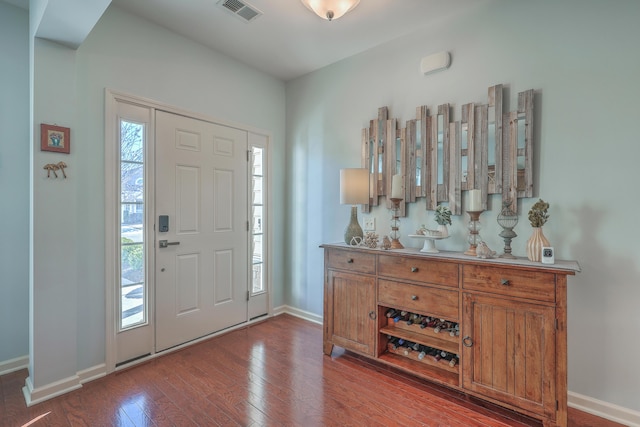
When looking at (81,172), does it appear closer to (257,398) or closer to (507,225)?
(257,398)

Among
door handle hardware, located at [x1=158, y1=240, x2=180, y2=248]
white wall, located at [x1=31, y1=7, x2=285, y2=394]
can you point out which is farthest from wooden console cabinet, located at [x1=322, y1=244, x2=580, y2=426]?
white wall, located at [x1=31, y1=7, x2=285, y2=394]

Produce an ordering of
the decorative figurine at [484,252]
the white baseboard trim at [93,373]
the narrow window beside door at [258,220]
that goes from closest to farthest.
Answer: the decorative figurine at [484,252], the white baseboard trim at [93,373], the narrow window beside door at [258,220]

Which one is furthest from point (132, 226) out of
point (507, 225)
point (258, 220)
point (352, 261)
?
point (507, 225)

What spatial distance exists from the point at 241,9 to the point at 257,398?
9.33 feet

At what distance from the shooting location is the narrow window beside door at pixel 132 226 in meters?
2.49

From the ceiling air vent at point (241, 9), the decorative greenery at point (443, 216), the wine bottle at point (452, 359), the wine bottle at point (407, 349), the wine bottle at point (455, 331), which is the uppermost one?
the ceiling air vent at point (241, 9)

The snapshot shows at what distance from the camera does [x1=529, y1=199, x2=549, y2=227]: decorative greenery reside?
1.92m

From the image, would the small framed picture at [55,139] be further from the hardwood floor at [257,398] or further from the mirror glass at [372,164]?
the mirror glass at [372,164]

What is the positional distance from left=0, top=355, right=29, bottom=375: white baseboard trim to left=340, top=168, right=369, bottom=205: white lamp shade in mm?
2835

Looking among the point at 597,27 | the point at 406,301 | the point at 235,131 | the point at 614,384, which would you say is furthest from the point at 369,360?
the point at 597,27

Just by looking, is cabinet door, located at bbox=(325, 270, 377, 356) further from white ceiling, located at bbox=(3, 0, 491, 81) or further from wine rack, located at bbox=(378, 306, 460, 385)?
white ceiling, located at bbox=(3, 0, 491, 81)

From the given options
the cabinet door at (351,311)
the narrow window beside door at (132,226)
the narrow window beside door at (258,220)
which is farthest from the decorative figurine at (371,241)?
the narrow window beside door at (132,226)

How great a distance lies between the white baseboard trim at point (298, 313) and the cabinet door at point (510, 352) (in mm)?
1776

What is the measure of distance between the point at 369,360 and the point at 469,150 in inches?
74.1
